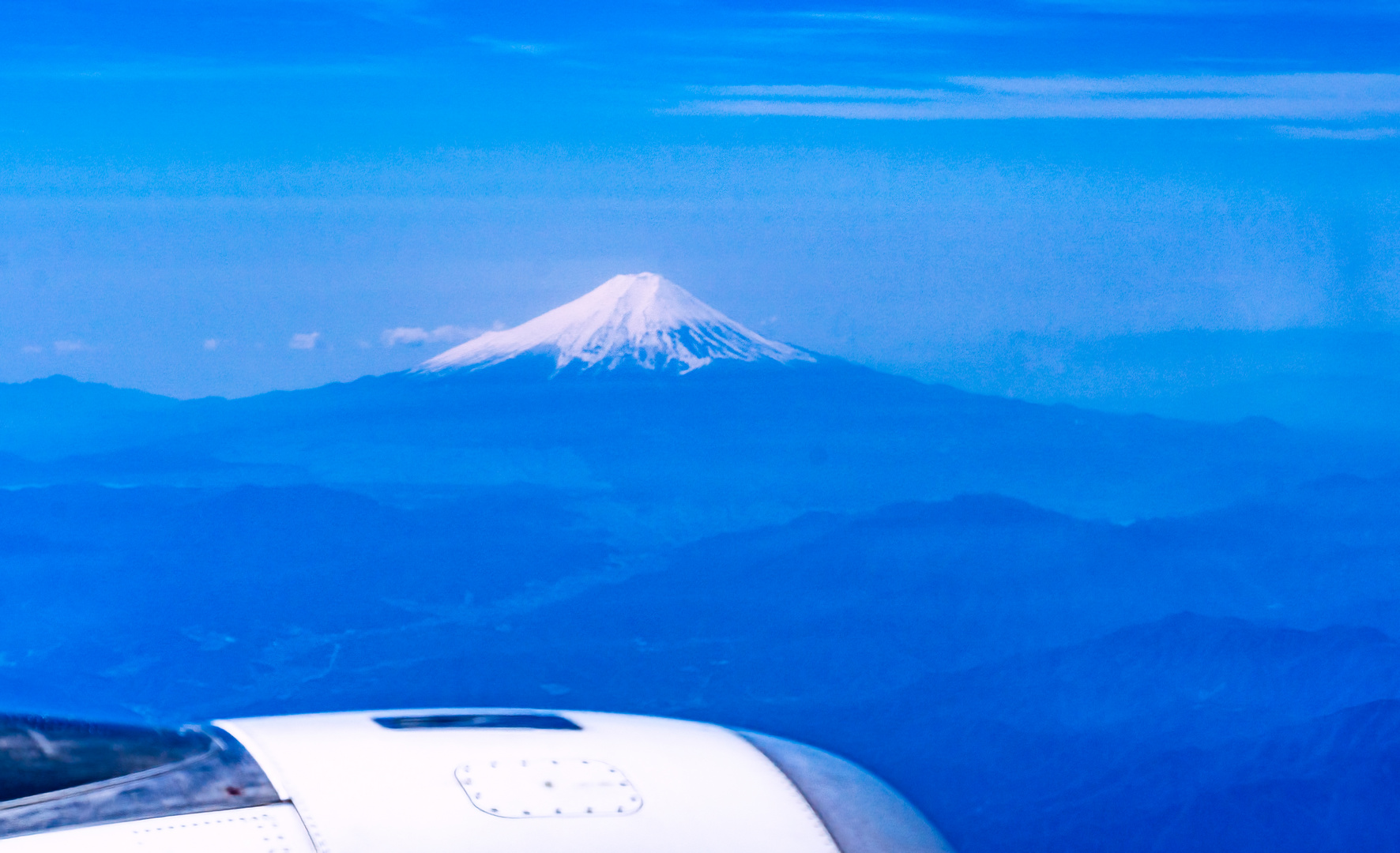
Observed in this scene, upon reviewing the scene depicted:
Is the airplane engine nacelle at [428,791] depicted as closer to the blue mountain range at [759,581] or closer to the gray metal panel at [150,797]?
the gray metal panel at [150,797]

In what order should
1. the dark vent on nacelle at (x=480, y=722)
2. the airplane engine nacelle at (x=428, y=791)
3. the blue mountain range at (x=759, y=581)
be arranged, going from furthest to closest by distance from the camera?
1. the blue mountain range at (x=759, y=581)
2. the dark vent on nacelle at (x=480, y=722)
3. the airplane engine nacelle at (x=428, y=791)

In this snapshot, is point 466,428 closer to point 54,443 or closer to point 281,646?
point 281,646

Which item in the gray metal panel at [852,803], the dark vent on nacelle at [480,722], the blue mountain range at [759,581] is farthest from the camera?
the blue mountain range at [759,581]

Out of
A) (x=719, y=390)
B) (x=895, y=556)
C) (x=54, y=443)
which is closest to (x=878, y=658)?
(x=895, y=556)

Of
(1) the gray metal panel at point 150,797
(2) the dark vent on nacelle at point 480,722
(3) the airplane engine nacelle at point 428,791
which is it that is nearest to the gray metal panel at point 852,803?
(3) the airplane engine nacelle at point 428,791

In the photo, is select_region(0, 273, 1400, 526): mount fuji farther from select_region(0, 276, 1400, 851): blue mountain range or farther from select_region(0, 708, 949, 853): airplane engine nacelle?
select_region(0, 708, 949, 853): airplane engine nacelle

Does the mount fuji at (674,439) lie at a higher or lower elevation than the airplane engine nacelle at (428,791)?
higher

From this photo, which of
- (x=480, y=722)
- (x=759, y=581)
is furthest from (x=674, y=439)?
(x=480, y=722)

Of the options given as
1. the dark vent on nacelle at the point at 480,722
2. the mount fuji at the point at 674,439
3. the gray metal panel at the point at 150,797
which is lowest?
the gray metal panel at the point at 150,797
